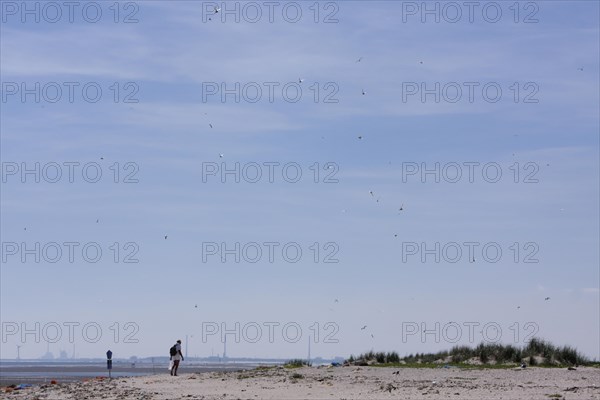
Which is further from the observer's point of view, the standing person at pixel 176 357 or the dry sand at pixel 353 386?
the standing person at pixel 176 357

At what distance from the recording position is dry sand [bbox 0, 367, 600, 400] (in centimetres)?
3003

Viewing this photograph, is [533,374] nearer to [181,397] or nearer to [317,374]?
[317,374]

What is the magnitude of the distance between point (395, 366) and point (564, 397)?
19.0m

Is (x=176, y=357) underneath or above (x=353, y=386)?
above

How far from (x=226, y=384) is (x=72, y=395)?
5.70m

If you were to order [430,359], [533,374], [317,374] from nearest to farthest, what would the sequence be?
[533,374] < [317,374] < [430,359]

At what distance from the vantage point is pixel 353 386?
112ft

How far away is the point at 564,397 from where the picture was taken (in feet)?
90.0

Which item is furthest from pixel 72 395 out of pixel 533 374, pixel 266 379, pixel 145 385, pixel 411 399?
pixel 533 374

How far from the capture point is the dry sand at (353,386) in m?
30.0

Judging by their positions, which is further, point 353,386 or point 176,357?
point 176,357

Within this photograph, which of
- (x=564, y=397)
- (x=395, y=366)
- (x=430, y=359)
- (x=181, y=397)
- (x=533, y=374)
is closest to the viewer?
(x=564, y=397)

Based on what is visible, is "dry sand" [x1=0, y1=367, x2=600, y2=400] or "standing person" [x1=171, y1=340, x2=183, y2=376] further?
"standing person" [x1=171, y1=340, x2=183, y2=376]

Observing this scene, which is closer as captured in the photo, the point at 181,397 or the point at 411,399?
the point at 411,399
